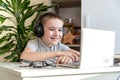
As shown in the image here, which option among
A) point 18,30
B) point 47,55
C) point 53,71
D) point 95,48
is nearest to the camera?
point 53,71

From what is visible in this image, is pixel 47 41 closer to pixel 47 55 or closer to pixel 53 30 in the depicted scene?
pixel 53 30

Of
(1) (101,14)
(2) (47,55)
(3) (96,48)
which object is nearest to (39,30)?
(2) (47,55)

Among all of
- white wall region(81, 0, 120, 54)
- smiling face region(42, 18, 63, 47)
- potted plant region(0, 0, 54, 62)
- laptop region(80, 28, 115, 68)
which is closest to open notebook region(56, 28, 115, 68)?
laptop region(80, 28, 115, 68)

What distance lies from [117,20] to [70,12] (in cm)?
65

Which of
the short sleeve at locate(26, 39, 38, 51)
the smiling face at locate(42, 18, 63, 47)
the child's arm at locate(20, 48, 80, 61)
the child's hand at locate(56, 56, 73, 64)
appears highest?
the smiling face at locate(42, 18, 63, 47)

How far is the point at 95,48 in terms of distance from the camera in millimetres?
1047

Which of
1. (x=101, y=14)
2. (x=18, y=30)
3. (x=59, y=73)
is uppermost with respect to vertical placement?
(x=101, y=14)

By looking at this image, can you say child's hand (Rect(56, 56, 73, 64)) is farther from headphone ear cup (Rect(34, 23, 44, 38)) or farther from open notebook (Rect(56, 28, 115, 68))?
headphone ear cup (Rect(34, 23, 44, 38))

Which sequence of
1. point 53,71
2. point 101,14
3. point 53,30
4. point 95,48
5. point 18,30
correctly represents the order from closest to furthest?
point 53,71
point 95,48
point 53,30
point 18,30
point 101,14

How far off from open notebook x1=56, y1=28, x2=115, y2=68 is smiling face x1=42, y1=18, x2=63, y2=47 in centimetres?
36

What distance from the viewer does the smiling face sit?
1387mm

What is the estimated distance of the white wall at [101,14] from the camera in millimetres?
2357

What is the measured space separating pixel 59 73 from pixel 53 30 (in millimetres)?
528

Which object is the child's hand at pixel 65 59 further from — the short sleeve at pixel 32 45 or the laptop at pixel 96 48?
the short sleeve at pixel 32 45
